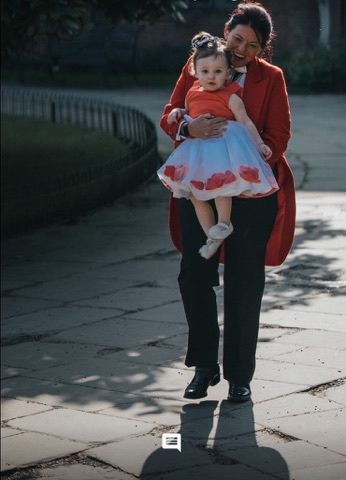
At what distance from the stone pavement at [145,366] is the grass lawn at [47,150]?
3.99 meters

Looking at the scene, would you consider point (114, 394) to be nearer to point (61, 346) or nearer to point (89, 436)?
point (89, 436)

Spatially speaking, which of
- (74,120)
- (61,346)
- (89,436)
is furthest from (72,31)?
(74,120)

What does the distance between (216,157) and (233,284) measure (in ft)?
2.88

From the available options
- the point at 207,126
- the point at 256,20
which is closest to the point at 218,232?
the point at 207,126

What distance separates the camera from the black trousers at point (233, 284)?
4801mm

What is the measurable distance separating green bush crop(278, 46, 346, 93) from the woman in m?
22.0

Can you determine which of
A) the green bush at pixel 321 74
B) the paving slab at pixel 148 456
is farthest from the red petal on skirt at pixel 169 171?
the green bush at pixel 321 74

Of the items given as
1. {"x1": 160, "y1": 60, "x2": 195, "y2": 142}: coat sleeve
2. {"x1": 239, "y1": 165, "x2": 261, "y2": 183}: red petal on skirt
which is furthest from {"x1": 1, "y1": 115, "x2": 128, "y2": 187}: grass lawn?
{"x1": 239, "y1": 165, "x2": 261, "y2": 183}: red petal on skirt

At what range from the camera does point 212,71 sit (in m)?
4.37

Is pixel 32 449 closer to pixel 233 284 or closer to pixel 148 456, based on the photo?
pixel 148 456

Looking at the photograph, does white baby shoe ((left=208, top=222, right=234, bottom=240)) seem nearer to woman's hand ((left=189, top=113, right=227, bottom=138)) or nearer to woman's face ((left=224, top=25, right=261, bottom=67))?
woman's hand ((left=189, top=113, right=227, bottom=138))

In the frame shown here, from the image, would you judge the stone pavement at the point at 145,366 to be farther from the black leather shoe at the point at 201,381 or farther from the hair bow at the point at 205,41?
the hair bow at the point at 205,41

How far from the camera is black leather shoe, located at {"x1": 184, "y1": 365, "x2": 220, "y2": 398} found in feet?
17.1

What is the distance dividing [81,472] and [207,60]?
1585mm
